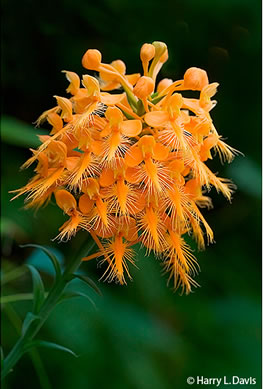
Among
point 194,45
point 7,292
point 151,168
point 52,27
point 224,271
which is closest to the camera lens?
point 151,168

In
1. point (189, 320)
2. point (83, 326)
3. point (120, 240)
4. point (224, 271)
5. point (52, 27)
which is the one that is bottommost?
point (120, 240)

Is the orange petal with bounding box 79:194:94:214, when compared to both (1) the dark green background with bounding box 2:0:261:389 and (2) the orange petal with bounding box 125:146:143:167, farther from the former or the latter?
(1) the dark green background with bounding box 2:0:261:389

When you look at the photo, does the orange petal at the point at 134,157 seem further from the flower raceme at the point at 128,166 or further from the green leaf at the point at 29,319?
the green leaf at the point at 29,319

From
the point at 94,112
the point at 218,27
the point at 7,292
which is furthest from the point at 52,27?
the point at 94,112

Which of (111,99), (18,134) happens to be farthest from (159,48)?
(18,134)

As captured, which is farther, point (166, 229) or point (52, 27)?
point (52, 27)

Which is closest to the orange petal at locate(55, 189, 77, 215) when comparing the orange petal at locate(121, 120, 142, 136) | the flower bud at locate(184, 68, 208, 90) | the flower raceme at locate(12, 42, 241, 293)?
the flower raceme at locate(12, 42, 241, 293)

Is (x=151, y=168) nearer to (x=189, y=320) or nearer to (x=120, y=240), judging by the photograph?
(x=120, y=240)

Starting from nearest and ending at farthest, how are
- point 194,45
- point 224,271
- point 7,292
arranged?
point 7,292
point 194,45
point 224,271
